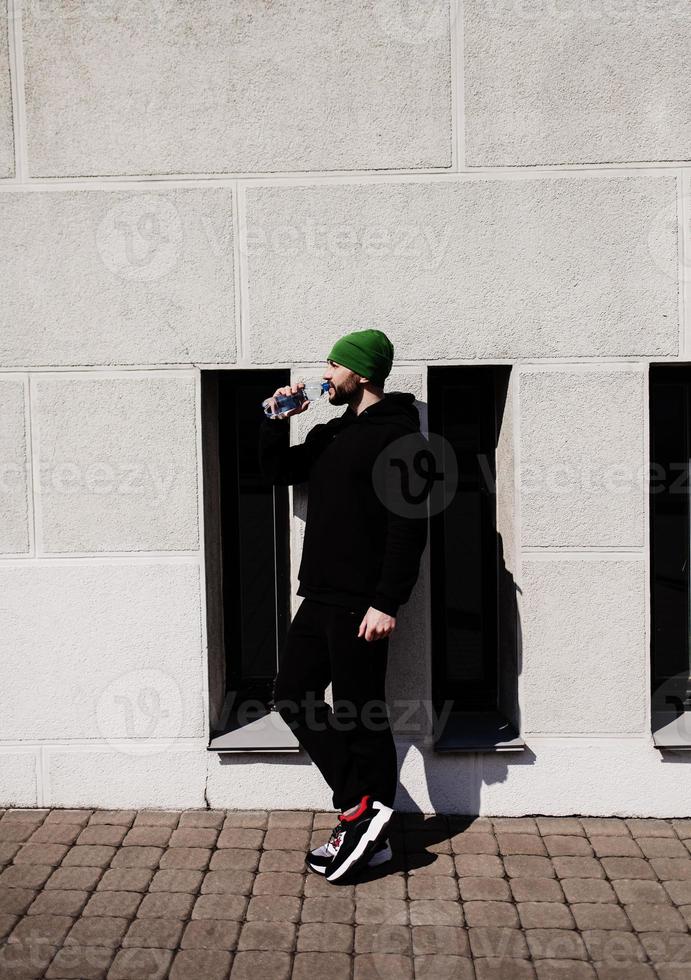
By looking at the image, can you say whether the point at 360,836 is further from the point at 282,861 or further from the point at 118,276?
the point at 118,276

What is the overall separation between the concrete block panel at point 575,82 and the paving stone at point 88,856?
327 centimetres

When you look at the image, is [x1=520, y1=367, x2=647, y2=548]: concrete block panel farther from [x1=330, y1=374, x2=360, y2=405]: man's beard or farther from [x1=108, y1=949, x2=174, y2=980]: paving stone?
[x1=108, y1=949, x2=174, y2=980]: paving stone

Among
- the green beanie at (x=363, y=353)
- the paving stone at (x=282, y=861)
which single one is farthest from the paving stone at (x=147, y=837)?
the green beanie at (x=363, y=353)

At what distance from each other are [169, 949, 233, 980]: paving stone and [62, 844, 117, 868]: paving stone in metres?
0.73

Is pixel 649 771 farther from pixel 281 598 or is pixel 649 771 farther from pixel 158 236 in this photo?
pixel 158 236

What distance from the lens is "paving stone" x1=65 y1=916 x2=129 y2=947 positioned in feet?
9.66

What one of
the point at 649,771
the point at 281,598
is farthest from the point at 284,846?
the point at 649,771

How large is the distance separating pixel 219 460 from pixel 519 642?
1630 mm

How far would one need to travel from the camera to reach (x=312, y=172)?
383 centimetres

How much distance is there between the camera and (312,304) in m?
3.87

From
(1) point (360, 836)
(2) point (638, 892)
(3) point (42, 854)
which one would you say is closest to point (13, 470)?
(3) point (42, 854)

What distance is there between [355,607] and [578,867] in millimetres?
1352

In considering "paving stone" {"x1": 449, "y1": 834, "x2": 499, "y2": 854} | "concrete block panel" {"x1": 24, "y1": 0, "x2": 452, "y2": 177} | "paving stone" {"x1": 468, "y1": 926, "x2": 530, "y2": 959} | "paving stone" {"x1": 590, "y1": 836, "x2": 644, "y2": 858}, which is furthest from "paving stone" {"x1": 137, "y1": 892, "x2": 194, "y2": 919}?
"concrete block panel" {"x1": 24, "y1": 0, "x2": 452, "y2": 177}

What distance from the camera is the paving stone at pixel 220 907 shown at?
311 centimetres
